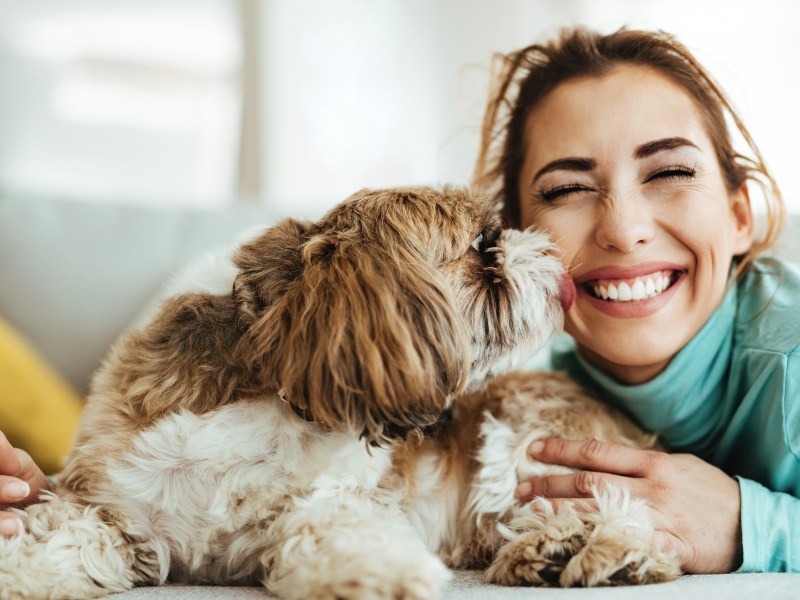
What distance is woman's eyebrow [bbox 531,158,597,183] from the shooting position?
6.49 ft

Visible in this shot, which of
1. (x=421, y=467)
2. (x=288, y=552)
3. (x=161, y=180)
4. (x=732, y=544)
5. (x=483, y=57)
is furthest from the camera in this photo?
(x=161, y=180)

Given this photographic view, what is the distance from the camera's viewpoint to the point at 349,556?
1344mm

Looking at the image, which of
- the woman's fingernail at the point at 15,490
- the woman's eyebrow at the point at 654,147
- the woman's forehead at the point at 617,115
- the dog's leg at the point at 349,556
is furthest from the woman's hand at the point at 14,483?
the woman's eyebrow at the point at 654,147

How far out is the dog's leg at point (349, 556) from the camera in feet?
4.17

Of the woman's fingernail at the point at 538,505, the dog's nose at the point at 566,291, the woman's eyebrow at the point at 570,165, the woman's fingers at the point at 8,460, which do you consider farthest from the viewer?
the woman's eyebrow at the point at 570,165

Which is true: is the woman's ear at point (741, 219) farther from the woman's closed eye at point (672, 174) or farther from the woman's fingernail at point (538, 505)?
the woman's fingernail at point (538, 505)

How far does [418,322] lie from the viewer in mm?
1490

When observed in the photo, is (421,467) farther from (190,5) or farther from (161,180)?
(190,5)

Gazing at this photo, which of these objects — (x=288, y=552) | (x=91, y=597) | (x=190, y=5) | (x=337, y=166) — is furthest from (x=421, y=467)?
(x=190, y=5)

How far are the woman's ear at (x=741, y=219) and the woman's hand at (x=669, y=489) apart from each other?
2.21 feet

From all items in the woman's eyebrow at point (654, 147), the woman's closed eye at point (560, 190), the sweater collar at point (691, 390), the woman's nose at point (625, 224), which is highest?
the woman's eyebrow at point (654, 147)

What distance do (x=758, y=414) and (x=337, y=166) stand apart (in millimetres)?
2770

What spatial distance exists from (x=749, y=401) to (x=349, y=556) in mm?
1105

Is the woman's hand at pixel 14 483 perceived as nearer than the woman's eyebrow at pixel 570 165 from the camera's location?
Yes
